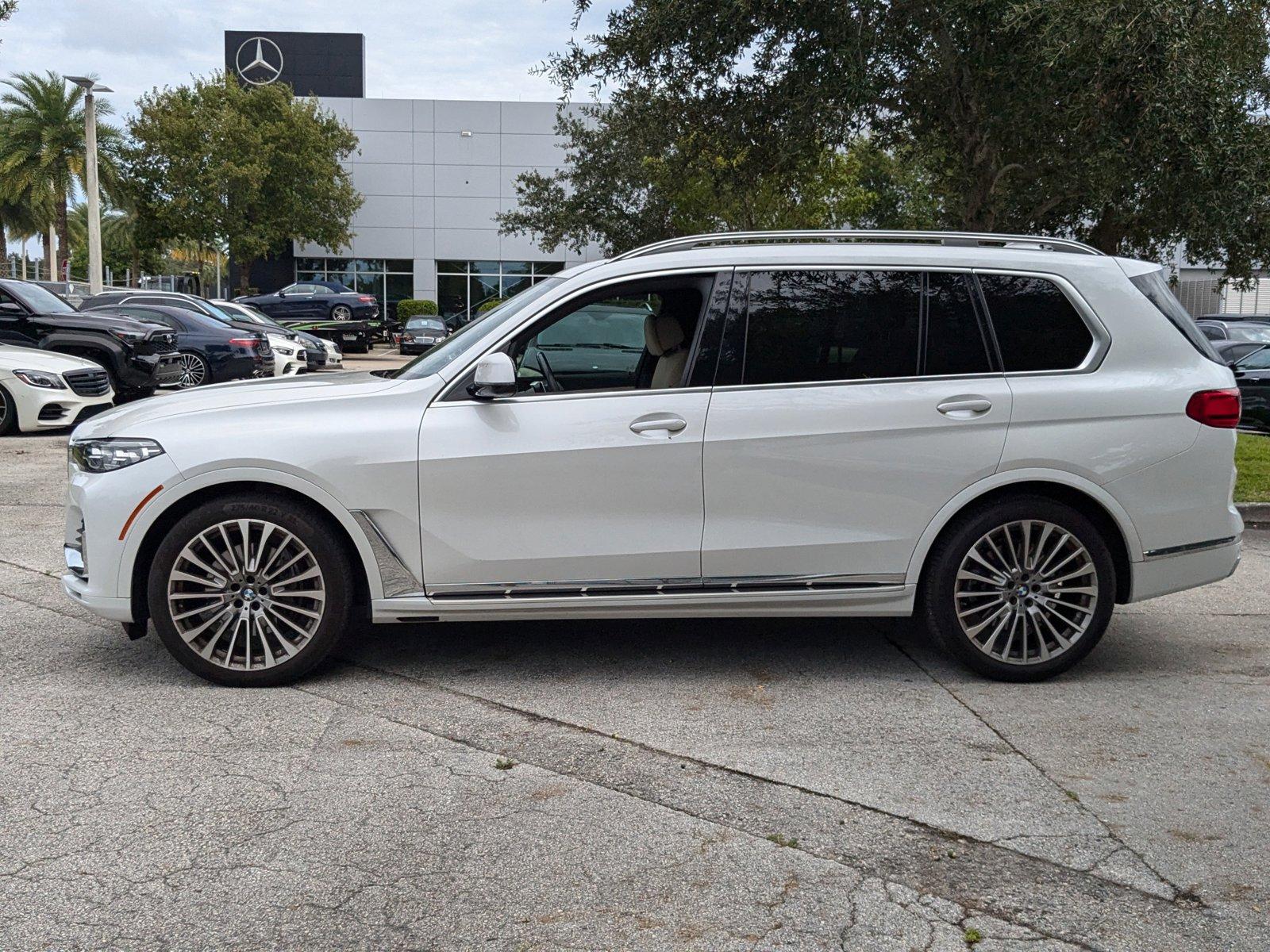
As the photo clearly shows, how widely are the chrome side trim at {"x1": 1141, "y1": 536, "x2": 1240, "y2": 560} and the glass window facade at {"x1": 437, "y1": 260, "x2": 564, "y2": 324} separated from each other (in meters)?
53.9

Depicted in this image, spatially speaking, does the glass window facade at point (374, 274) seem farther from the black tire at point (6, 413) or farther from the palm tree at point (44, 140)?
the black tire at point (6, 413)

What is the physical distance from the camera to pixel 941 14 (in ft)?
38.0

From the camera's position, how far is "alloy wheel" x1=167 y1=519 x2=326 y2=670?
5164 mm

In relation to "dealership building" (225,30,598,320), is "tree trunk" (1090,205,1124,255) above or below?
below

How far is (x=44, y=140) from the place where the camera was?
1935 inches

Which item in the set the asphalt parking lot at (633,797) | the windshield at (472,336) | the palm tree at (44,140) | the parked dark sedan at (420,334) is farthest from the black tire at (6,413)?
the palm tree at (44,140)

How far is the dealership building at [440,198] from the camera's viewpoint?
5750 cm

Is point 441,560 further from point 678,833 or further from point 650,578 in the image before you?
point 678,833

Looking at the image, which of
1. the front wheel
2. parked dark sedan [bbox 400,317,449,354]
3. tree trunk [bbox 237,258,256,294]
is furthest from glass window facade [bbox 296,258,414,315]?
the front wheel

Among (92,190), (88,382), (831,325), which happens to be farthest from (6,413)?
(92,190)

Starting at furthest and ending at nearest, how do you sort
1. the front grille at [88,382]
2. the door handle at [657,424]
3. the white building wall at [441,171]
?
the white building wall at [441,171] < the front grille at [88,382] < the door handle at [657,424]

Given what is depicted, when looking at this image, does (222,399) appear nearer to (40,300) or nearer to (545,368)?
(545,368)

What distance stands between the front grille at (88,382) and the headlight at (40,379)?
9cm

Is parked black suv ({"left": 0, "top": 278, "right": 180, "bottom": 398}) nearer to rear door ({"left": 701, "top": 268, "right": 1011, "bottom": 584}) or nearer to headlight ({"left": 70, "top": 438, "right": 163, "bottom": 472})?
headlight ({"left": 70, "top": 438, "right": 163, "bottom": 472})
